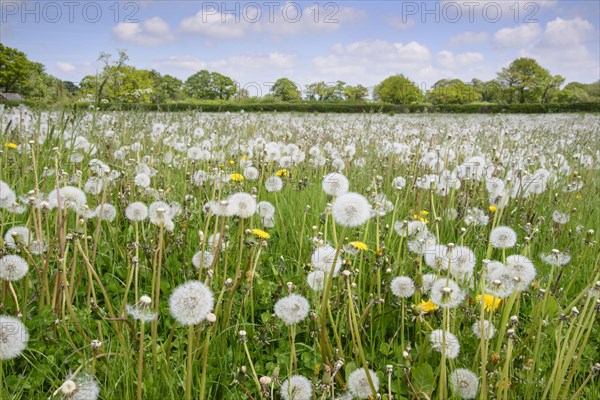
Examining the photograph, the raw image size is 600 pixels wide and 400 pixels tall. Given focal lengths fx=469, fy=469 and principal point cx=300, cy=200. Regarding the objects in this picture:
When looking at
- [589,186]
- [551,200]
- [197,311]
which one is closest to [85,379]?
[197,311]

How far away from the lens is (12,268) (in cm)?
162

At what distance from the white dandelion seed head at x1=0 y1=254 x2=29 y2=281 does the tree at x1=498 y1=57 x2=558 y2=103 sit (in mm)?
77431

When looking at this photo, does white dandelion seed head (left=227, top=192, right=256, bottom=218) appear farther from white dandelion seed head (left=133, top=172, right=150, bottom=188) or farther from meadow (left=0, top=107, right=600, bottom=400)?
white dandelion seed head (left=133, top=172, right=150, bottom=188)

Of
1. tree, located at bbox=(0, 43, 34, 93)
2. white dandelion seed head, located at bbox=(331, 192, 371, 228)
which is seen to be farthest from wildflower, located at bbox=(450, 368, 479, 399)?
tree, located at bbox=(0, 43, 34, 93)

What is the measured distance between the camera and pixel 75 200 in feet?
6.04

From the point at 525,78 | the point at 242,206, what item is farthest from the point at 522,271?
the point at 525,78

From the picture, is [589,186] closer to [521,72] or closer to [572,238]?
[572,238]

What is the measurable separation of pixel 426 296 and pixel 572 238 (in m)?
1.44

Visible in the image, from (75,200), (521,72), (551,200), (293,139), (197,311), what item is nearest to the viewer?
(197,311)

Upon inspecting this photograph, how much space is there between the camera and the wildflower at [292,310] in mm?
1510

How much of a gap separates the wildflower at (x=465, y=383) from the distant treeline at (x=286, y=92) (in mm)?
3133

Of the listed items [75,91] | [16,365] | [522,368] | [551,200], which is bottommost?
[16,365]

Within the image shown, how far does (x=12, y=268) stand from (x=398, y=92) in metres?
52.7

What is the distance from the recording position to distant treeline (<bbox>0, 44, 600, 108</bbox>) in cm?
396
